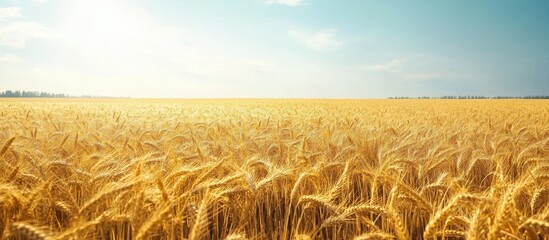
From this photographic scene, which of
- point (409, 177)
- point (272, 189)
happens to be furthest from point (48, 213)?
point (409, 177)

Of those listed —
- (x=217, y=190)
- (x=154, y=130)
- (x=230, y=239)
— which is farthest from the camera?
(x=154, y=130)

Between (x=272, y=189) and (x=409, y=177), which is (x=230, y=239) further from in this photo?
(x=409, y=177)

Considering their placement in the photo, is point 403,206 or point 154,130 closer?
point 403,206

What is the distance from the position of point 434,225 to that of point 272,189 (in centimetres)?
133

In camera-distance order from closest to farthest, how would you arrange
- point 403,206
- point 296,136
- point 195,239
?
point 195,239 < point 403,206 < point 296,136

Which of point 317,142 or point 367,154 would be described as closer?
point 367,154

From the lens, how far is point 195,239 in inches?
44.0

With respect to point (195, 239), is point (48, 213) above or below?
below

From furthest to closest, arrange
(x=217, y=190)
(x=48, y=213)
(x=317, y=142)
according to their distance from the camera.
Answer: (x=317, y=142)
(x=217, y=190)
(x=48, y=213)

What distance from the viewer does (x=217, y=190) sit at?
6.55 ft

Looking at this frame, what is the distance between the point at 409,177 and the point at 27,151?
3.27 metres

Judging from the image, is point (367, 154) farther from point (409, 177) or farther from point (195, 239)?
point (195, 239)

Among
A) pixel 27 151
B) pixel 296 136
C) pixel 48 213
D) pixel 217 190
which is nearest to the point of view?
pixel 48 213

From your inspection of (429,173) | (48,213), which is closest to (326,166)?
(429,173)
